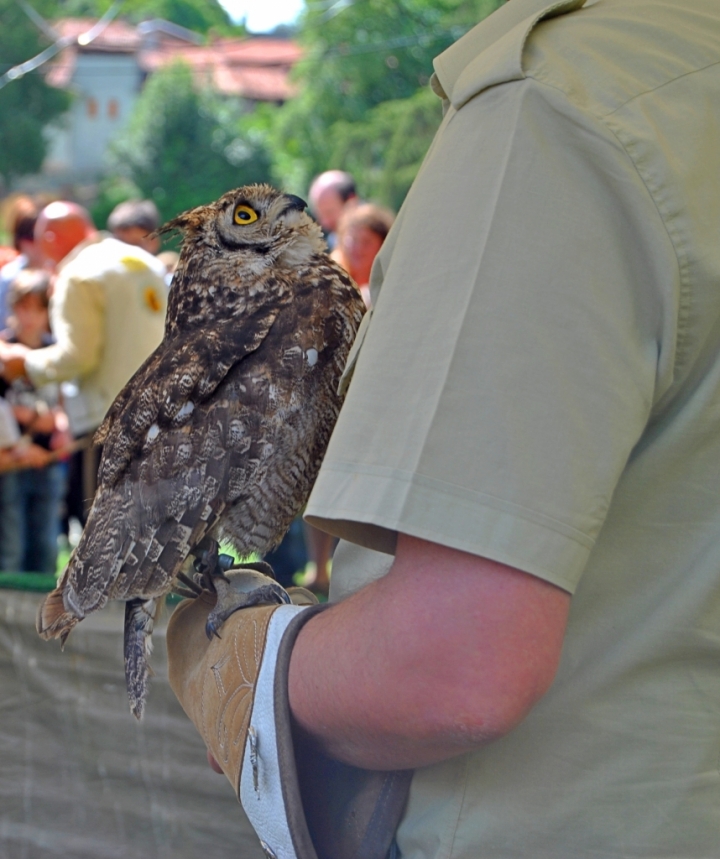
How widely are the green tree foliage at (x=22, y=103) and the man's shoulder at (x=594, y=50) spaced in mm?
40207

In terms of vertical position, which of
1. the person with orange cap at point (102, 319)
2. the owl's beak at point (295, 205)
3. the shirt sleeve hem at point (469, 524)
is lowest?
the person with orange cap at point (102, 319)

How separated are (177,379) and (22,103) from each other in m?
45.5

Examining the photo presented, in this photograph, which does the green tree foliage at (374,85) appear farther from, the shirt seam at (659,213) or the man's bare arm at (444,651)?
the man's bare arm at (444,651)

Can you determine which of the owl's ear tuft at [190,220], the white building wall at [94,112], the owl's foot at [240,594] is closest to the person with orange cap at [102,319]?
the owl's ear tuft at [190,220]

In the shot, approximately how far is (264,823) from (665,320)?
639 mm

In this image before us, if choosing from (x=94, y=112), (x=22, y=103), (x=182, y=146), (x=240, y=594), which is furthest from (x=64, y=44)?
(x=94, y=112)

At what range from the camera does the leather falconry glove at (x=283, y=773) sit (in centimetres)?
96

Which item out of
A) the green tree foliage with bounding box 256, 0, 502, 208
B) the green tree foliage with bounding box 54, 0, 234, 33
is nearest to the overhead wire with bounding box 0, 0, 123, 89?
the green tree foliage with bounding box 256, 0, 502, 208

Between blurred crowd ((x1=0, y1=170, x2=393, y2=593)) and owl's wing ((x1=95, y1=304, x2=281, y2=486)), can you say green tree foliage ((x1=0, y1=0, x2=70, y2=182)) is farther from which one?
owl's wing ((x1=95, y1=304, x2=281, y2=486))

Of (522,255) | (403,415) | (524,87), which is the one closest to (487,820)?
(403,415)

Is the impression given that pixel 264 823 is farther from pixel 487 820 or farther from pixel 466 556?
pixel 466 556

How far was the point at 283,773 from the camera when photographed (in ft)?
3.13

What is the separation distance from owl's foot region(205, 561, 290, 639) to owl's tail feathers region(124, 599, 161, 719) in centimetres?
19

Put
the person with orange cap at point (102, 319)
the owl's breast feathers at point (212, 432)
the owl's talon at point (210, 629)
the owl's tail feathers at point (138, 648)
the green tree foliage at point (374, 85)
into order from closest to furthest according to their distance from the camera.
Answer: the owl's talon at point (210, 629)
the owl's breast feathers at point (212, 432)
the owl's tail feathers at point (138, 648)
the person with orange cap at point (102, 319)
the green tree foliage at point (374, 85)
